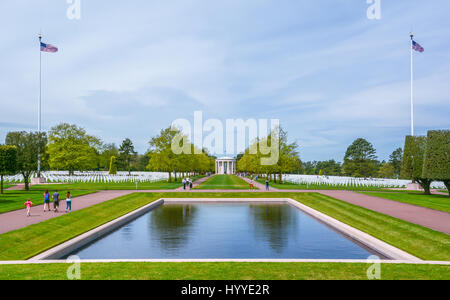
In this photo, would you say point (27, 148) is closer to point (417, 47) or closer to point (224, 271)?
point (224, 271)

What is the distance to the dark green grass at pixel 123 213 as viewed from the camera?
41.0 ft

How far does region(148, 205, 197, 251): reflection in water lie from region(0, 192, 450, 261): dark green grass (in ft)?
8.54

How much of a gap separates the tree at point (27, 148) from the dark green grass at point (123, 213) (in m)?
18.1

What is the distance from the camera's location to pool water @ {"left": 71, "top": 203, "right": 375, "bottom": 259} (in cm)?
1293

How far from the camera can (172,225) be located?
18906mm

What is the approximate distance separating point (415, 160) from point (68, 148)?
211 ft

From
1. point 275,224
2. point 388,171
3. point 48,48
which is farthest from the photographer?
point 388,171

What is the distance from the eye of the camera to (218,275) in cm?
917

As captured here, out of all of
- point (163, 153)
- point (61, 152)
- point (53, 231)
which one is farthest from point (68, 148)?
point (53, 231)

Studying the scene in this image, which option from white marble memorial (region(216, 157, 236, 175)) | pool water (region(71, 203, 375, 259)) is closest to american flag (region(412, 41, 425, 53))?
pool water (region(71, 203, 375, 259))

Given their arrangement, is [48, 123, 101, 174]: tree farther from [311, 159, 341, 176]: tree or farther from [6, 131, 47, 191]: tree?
[311, 159, 341, 176]: tree

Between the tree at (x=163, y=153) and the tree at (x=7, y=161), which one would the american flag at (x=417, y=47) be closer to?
the tree at (x=163, y=153)
